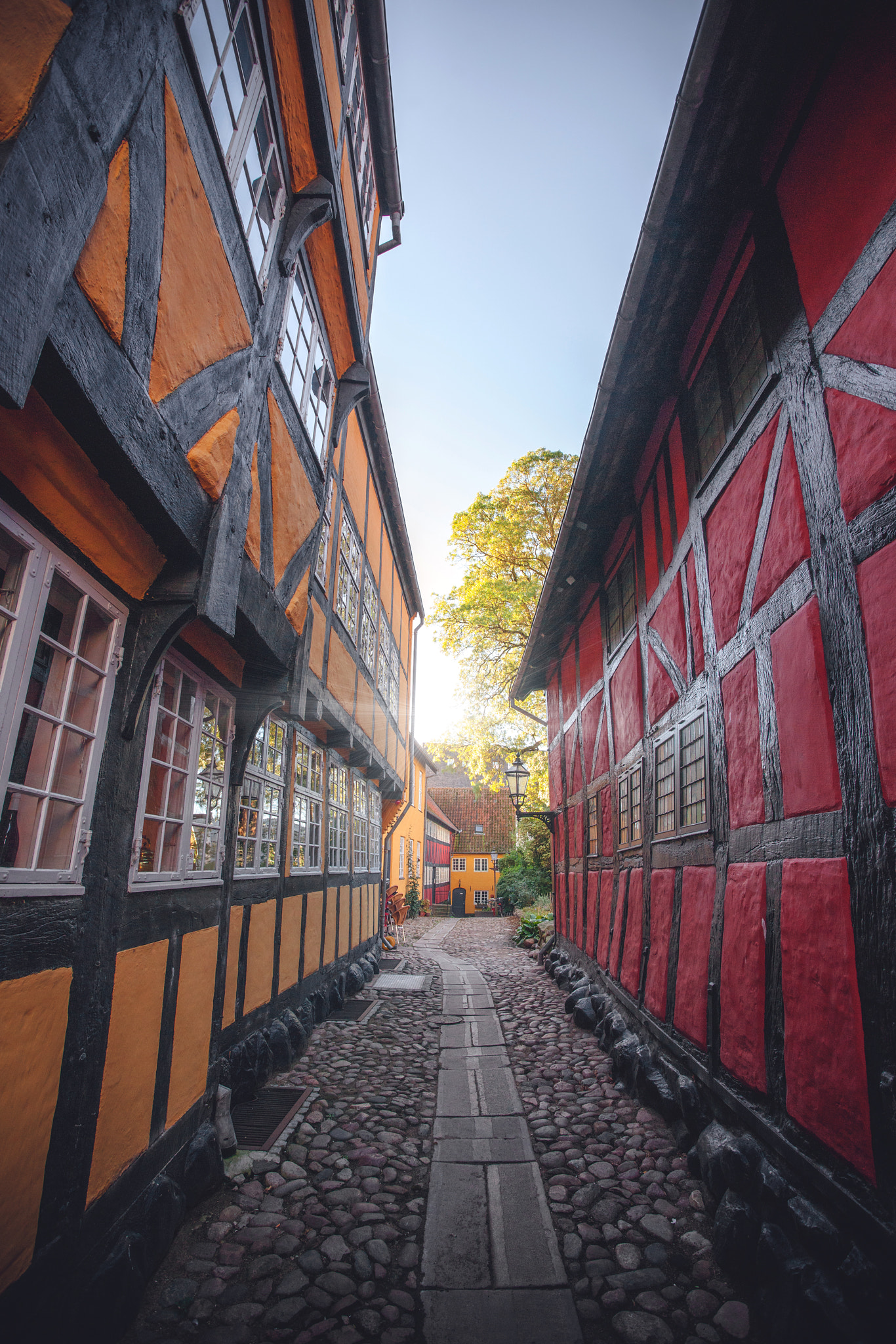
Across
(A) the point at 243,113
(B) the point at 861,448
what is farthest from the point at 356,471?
(B) the point at 861,448

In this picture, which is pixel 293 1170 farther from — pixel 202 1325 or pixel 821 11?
pixel 821 11

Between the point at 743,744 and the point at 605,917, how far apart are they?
4473mm

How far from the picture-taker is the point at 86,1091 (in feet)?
7.97

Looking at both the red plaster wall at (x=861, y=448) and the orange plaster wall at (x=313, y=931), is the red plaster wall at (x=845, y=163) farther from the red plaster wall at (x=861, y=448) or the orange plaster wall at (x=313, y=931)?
the orange plaster wall at (x=313, y=931)

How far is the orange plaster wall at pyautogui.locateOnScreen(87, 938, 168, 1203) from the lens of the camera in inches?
101

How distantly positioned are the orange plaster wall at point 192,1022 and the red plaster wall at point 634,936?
3.56 meters

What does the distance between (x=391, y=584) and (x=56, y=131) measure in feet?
33.2

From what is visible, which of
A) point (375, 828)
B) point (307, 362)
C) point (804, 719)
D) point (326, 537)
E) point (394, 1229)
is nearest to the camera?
point (804, 719)

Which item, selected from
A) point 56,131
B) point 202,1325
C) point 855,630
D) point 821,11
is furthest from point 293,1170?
point 821,11

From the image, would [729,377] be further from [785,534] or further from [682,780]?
[682,780]

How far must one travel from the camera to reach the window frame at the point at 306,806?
6.32 meters

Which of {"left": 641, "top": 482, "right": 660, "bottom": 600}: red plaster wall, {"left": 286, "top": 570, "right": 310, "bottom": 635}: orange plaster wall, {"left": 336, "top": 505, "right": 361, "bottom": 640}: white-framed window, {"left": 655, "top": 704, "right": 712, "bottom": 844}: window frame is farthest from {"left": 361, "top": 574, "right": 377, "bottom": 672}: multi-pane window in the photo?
Answer: {"left": 655, "top": 704, "right": 712, "bottom": 844}: window frame

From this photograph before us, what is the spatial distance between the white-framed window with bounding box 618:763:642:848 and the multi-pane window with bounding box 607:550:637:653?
1505 mm

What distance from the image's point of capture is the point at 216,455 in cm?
311
